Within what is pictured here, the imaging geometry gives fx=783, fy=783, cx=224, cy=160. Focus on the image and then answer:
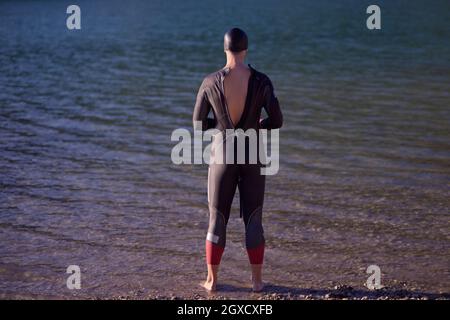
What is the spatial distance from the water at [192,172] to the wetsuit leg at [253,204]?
42 centimetres

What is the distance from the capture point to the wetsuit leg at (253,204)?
6.50 m

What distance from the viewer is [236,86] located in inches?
251

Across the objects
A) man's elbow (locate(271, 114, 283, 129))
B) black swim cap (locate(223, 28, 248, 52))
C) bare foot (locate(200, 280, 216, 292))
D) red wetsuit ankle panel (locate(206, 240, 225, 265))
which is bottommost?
bare foot (locate(200, 280, 216, 292))

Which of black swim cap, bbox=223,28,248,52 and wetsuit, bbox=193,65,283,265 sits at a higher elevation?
black swim cap, bbox=223,28,248,52

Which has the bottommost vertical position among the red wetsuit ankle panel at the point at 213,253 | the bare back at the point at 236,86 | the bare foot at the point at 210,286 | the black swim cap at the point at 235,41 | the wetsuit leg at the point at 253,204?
the bare foot at the point at 210,286

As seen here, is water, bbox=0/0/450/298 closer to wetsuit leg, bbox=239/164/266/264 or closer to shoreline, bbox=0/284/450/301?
shoreline, bbox=0/284/450/301

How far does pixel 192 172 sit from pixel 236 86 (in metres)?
4.45

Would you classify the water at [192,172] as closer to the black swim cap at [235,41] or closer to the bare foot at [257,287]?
the bare foot at [257,287]

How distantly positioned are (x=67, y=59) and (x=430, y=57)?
10.2m

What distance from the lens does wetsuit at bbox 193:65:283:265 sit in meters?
6.37

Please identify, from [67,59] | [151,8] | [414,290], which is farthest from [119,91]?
[151,8]

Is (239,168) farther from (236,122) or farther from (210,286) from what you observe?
(210,286)

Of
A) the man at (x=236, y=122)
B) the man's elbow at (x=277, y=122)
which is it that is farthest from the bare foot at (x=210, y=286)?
the man's elbow at (x=277, y=122)

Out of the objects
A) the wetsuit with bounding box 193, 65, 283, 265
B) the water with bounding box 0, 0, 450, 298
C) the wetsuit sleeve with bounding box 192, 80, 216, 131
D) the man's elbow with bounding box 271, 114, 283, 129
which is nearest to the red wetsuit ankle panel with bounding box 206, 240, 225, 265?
the wetsuit with bounding box 193, 65, 283, 265
